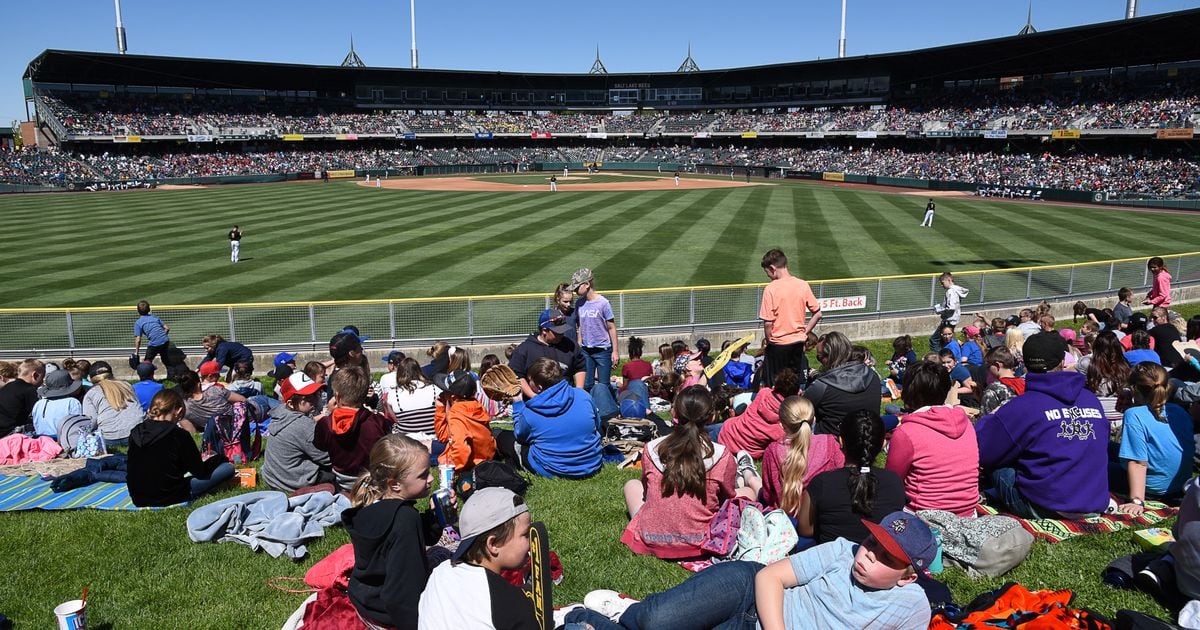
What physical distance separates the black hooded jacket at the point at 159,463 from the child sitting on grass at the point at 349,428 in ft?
4.11

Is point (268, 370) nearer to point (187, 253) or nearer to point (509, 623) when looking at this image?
point (509, 623)

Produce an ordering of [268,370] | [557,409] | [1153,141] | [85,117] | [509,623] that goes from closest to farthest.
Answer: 1. [509,623]
2. [557,409]
3. [268,370]
4. [1153,141]
5. [85,117]

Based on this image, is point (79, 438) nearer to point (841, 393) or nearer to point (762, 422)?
point (762, 422)

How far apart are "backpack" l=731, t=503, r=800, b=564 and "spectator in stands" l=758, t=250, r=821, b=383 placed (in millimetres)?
3990

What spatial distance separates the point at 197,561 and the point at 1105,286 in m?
20.7

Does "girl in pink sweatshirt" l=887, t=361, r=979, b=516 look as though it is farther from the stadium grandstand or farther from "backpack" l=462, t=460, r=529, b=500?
the stadium grandstand

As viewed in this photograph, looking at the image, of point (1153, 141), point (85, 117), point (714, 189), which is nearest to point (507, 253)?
point (714, 189)

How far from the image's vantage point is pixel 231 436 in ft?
27.5

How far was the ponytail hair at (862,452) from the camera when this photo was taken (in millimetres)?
4707

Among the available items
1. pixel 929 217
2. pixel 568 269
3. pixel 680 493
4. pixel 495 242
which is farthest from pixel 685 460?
Answer: pixel 929 217

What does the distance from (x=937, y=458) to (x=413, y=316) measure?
11.5 meters

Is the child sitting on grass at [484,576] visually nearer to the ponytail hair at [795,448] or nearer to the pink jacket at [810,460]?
the ponytail hair at [795,448]

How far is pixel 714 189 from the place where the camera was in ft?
176

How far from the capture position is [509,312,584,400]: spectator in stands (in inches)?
341
